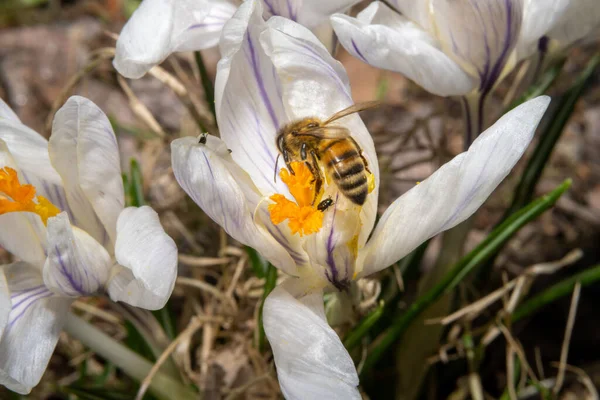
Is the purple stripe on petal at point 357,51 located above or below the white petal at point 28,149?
above

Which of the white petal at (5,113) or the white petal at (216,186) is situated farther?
the white petal at (5,113)

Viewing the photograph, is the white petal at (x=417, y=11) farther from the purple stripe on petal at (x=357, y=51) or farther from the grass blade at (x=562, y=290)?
the grass blade at (x=562, y=290)

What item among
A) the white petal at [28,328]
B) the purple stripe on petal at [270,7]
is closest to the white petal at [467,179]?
the purple stripe on petal at [270,7]

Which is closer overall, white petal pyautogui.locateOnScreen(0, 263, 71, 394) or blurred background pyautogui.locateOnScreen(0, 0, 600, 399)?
white petal pyautogui.locateOnScreen(0, 263, 71, 394)

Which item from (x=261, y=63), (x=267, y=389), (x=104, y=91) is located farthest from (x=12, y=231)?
(x=104, y=91)


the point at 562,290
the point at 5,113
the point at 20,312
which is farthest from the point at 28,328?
the point at 562,290

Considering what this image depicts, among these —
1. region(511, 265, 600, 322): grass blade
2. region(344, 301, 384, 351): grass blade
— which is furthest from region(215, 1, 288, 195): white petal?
region(511, 265, 600, 322): grass blade

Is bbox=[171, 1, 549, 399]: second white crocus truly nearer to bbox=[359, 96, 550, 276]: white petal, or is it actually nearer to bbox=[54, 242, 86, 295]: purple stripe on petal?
bbox=[359, 96, 550, 276]: white petal
